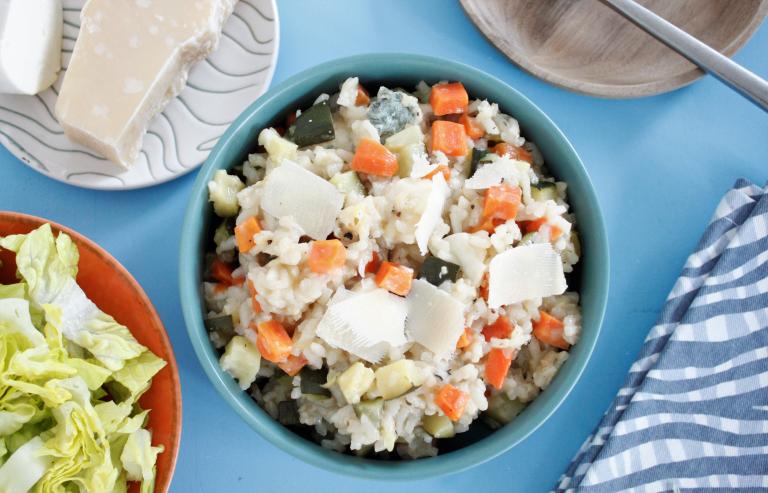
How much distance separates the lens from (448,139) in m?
1.66

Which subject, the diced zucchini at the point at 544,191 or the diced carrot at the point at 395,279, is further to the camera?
the diced zucchini at the point at 544,191

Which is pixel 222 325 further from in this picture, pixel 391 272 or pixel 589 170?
pixel 589 170

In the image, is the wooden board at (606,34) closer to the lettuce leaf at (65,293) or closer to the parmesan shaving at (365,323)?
the parmesan shaving at (365,323)

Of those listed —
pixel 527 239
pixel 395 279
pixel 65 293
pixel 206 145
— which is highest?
pixel 527 239

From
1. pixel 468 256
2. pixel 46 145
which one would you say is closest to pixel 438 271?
pixel 468 256

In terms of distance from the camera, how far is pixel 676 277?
6.89 feet

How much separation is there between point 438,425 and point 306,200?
515mm

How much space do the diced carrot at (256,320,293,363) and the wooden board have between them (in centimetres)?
100

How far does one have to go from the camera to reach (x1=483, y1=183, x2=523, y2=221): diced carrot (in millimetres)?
1579

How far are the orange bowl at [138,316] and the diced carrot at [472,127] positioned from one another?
76cm

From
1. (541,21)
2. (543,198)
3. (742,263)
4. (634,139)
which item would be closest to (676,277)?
(742,263)

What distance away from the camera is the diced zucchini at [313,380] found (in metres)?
1.59

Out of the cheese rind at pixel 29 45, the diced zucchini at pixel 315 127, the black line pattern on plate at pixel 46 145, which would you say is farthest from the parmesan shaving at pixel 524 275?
the cheese rind at pixel 29 45

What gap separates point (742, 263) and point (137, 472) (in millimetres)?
1493
